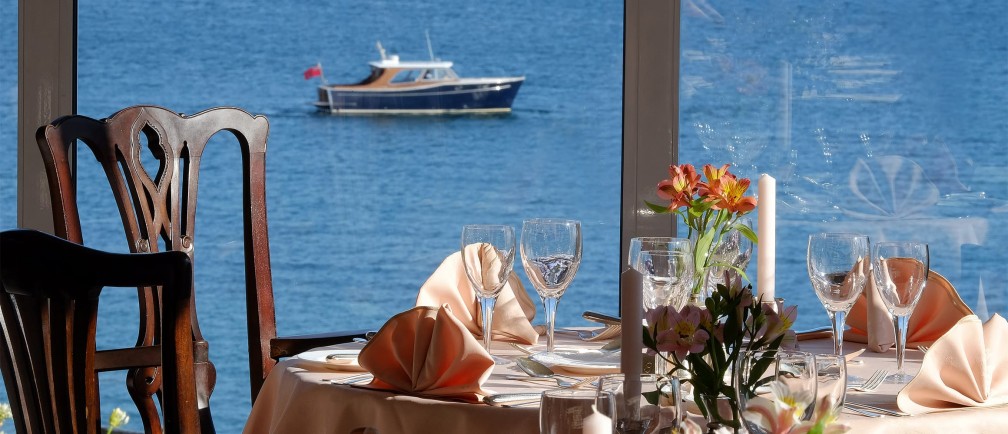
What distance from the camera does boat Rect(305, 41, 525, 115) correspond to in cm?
326

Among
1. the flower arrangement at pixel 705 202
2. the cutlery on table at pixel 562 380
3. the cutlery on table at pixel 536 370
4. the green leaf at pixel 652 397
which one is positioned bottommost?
the cutlery on table at pixel 562 380

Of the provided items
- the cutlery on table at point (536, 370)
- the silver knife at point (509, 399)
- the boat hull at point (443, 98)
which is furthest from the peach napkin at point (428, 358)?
the boat hull at point (443, 98)

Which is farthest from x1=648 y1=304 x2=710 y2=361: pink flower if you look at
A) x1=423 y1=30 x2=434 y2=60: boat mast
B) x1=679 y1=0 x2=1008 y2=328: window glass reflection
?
x1=423 y1=30 x2=434 y2=60: boat mast

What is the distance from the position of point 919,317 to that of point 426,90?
1841mm

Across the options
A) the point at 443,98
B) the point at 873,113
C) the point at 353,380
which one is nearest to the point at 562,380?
the point at 353,380

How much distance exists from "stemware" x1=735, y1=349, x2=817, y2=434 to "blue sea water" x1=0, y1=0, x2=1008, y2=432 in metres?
2.04

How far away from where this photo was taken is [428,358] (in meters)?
1.30

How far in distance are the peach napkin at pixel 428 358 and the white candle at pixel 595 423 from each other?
1.60 ft

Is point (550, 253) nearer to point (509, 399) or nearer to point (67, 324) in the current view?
point (509, 399)

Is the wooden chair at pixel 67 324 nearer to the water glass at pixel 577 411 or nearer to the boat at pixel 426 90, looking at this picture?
the water glass at pixel 577 411

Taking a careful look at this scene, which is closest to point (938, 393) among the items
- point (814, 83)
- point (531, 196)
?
point (814, 83)

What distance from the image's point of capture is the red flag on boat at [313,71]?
3.46 meters

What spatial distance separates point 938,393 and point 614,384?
594 mm

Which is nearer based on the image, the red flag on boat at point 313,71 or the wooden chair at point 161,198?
the wooden chair at point 161,198
